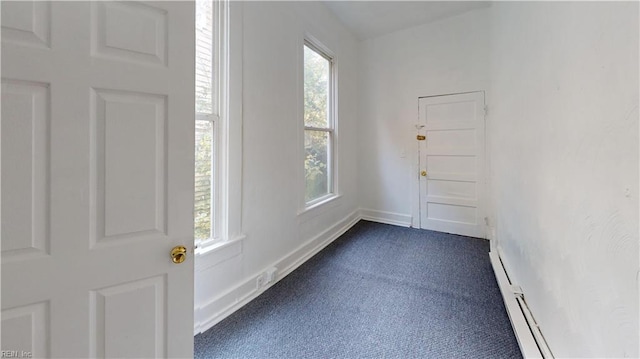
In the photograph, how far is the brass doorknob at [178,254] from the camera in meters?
0.94

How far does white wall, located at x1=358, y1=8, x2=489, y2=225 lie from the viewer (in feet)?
11.0

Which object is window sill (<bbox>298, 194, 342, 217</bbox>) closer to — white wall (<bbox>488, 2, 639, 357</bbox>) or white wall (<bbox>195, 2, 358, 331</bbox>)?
white wall (<bbox>195, 2, 358, 331</bbox>)

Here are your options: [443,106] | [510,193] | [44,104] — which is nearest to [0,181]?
[44,104]

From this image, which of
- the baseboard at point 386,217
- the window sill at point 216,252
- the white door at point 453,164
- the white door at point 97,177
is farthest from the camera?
the baseboard at point 386,217

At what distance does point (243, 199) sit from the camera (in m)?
1.95

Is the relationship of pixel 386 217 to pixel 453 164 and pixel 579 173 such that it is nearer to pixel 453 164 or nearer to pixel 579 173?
pixel 453 164

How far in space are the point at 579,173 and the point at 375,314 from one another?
4.70 feet

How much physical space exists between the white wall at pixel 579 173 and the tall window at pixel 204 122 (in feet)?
6.27

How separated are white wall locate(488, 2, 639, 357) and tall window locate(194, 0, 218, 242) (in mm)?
1910

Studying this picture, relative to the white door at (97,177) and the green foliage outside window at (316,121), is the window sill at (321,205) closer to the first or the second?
the green foliage outside window at (316,121)

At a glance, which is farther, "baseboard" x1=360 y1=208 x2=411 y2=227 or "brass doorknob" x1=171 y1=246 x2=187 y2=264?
"baseboard" x1=360 y1=208 x2=411 y2=227

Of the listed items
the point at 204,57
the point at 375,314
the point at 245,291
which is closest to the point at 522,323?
the point at 375,314

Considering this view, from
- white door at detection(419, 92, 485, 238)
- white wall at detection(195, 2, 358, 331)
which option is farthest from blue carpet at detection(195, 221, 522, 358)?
white door at detection(419, 92, 485, 238)

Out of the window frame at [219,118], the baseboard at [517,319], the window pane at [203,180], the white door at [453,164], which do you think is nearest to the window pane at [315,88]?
the window frame at [219,118]
